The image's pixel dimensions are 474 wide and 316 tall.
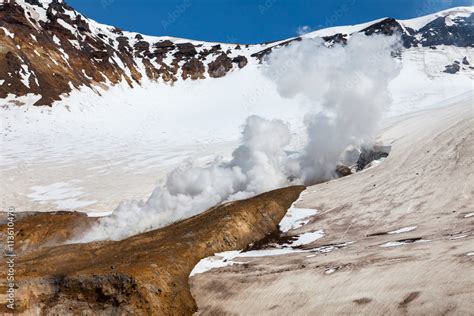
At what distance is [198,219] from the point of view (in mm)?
24734

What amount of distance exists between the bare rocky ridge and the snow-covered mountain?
6829 cm

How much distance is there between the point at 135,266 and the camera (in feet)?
52.5

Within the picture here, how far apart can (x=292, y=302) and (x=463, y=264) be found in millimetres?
5082

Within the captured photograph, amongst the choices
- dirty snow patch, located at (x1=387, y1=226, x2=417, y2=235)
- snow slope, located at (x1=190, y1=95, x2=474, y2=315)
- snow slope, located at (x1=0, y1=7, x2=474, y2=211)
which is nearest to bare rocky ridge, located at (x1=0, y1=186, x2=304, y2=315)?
snow slope, located at (x1=190, y1=95, x2=474, y2=315)

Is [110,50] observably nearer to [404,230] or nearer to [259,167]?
[259,167]

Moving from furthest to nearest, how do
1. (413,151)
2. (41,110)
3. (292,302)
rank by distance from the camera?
(41,110)
(413,151)
(292,302)

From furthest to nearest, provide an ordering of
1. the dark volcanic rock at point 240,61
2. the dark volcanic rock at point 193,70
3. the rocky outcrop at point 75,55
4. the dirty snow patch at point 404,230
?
the dark volcanic rock at point 240,61 < the dark volcanic rock at point 193,70 < the rocky outcrop at point 75,55 < the dirty snow patch at point 404,230

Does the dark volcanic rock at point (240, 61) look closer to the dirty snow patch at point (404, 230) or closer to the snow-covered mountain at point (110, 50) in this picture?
the snow-covered mountain at point (110, 50)

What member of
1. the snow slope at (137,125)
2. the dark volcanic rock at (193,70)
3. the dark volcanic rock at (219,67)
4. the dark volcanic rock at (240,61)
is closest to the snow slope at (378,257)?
the snow slope at (137,125)

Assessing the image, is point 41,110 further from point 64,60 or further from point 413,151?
point 413,151

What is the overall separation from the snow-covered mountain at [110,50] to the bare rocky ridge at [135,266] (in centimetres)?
6829

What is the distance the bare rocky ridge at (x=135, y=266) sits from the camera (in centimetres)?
1472

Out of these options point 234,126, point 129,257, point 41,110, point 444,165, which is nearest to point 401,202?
point 444,165

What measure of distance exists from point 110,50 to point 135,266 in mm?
115579
